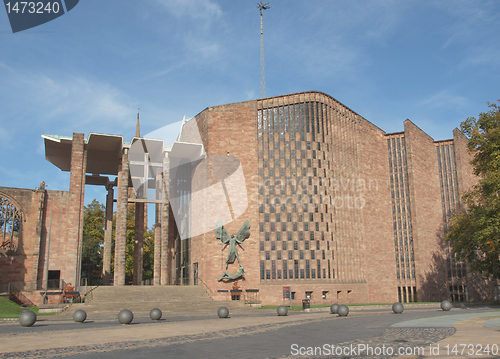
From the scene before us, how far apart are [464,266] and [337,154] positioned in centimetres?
2439

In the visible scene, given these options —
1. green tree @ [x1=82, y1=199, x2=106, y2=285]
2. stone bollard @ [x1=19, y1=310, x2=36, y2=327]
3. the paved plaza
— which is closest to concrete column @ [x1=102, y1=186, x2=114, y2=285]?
green tree @ [x1=82, y1=199, x2=106, y2=285]

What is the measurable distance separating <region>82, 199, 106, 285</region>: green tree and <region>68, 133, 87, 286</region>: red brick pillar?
18.7m

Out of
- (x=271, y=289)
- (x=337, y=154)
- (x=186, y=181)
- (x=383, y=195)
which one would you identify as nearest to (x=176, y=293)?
(x=271, y=289)

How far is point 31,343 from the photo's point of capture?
43.8 ft

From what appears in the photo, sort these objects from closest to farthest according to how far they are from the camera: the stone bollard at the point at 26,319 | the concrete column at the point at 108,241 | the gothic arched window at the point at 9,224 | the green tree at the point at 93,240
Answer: the stone bollard at the point at 26,319 → the gothic arched window at the point at 9,224 → the concrete column at the point at 108,241 → the green tree at the point at 93,240

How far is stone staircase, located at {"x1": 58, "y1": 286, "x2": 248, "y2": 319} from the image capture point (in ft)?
96.6

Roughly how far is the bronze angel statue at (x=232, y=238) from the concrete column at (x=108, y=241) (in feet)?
45.2

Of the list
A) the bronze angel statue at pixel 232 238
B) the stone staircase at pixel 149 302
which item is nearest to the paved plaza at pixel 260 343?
the stone staircase at pixel 149 302

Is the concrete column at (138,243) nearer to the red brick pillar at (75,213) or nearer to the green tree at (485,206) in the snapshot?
the red brick pillar at (75,213)

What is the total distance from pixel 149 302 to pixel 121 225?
1307cm

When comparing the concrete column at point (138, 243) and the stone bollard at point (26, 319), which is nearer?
the stone bollard at point (26, 319)

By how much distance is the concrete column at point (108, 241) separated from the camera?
47.4 metres

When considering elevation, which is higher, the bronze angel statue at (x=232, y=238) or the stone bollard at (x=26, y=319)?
the bronze angel statue at (x=232, y=238)

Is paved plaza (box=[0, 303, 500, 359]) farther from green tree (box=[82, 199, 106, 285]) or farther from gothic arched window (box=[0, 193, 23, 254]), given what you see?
green tree (box=[82, 199, 106, 285])
